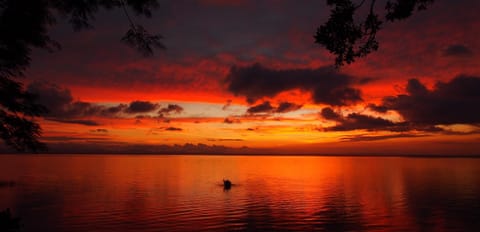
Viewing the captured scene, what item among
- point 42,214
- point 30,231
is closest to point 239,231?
point 30,231

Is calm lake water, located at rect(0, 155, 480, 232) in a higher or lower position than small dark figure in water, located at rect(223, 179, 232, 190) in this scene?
lower

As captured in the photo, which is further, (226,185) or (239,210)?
(226,185)

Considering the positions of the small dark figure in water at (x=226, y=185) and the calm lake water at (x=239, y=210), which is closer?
the calm lake water at (x=239, y=210)

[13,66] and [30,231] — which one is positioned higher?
[13,66]

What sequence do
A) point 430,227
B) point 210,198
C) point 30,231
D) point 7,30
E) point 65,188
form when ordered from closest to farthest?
point 7,30 < point 30,231 < point 430,227 < point 210,198 < point 65,188

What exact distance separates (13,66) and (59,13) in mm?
3522

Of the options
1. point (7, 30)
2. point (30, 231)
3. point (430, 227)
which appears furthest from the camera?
point (430, 227)

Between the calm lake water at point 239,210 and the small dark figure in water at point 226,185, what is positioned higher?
the small dark figure in water at point 226,185

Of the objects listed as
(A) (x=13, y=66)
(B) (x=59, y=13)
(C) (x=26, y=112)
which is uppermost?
(B) (x=59, y=13)

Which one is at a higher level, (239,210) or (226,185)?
(226,185)

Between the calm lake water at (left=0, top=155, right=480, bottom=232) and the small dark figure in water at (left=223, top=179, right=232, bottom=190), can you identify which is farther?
the small dark figure in water at (left=223, top=179, right=232, bottom=190)

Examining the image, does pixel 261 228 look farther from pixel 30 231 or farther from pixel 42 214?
pixel 42 214

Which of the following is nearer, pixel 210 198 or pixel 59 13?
pixel 59 13

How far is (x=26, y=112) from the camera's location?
551 inches
